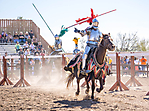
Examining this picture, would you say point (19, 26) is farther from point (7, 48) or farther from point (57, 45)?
point (57, 45)

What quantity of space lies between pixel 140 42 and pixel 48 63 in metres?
31.9

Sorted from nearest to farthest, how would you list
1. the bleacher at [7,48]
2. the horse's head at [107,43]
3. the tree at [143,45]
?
the horse's head at [107,43]
the bleacher at [7,48]
the tree at [143,45]

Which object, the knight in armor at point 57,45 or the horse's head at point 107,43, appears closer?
the horse's head at point 107,43

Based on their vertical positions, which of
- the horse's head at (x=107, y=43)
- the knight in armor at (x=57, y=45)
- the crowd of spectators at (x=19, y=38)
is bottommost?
the horse's head at (x=107, y=43)

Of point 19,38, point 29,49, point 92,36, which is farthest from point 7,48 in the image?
point 92,36

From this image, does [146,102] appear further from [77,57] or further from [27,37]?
[27,37]

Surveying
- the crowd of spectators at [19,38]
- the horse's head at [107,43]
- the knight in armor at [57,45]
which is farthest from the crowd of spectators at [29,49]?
the horse's head at [107,43]

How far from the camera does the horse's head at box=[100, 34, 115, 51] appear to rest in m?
7.50

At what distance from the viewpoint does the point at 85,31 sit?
829cm

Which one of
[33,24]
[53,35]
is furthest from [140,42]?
[53,35]

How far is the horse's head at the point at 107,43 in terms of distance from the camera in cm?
750

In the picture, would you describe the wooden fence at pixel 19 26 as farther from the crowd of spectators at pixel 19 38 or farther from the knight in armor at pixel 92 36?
the knight in armor at pixel 92 36

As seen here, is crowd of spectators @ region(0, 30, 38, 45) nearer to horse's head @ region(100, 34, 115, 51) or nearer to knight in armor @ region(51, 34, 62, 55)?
knight in armor @ region(51, 34, 62, 55)

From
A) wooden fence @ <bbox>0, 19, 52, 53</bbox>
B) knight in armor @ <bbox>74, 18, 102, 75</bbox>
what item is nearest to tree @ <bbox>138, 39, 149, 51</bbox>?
wooden fence @ <bbox>0, 19, 52, 53</bbox>
